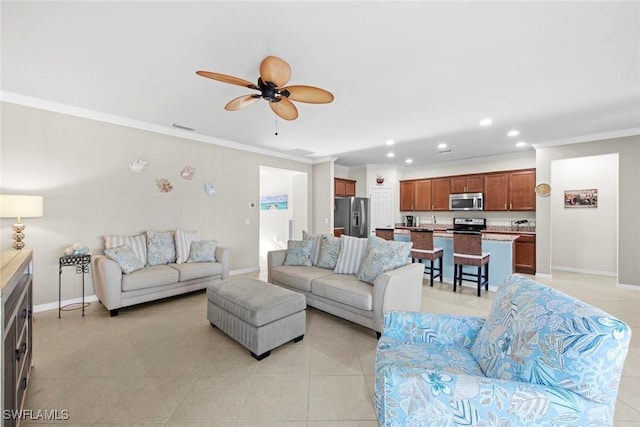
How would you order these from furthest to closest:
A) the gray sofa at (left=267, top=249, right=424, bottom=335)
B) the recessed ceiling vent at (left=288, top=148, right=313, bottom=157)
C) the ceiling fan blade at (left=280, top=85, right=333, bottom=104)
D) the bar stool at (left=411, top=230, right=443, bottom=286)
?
1. the recessed ceiling vent at (left=288, top=148, right=313, bottom=157)
2. the bar stool at (left=411, top=230, right=443, bottom=286)
3. the gray sofa at (left=267, top=249, right=424, bottom=335)
4. the ceiling fan blade at (left=280, top=85, right=333, bottom=104)

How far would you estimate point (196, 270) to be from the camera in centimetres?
377

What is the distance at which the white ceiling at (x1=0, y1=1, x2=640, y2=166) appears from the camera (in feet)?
5.96

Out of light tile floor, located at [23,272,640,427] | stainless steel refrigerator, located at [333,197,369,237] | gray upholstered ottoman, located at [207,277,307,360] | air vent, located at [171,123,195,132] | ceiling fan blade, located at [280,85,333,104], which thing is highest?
air vent, located at [171,123,195,132]

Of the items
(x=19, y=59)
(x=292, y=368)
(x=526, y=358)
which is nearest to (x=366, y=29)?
(x=526, y=358)

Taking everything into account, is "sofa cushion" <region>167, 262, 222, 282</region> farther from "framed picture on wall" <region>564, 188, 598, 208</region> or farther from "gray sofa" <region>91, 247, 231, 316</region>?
"framed picture on wall" <region>564, 188, 598, 208</region>

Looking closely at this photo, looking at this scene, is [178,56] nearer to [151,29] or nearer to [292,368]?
[151,29]

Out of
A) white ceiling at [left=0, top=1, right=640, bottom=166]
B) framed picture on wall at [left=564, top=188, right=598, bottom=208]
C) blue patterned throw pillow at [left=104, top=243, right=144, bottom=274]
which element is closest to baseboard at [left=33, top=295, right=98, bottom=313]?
blue patterned throw pillow at [left=104, top=243, right=144, bottom=274]

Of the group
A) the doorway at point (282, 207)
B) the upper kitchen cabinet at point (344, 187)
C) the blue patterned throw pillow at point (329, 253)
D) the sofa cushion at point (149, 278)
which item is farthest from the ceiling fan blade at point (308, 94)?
the upper kitchen cabinet at point (344, 187)

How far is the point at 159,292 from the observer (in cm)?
346

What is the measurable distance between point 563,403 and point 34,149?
201 inches

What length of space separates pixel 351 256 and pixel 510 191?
463cm

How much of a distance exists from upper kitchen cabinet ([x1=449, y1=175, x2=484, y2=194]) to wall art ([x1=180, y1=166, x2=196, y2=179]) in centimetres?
585

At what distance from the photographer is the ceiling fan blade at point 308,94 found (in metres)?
2.19

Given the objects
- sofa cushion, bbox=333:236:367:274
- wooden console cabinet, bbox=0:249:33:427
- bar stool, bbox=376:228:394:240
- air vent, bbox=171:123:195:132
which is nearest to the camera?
wooden console cabinet, bbox=0:249:33:427
